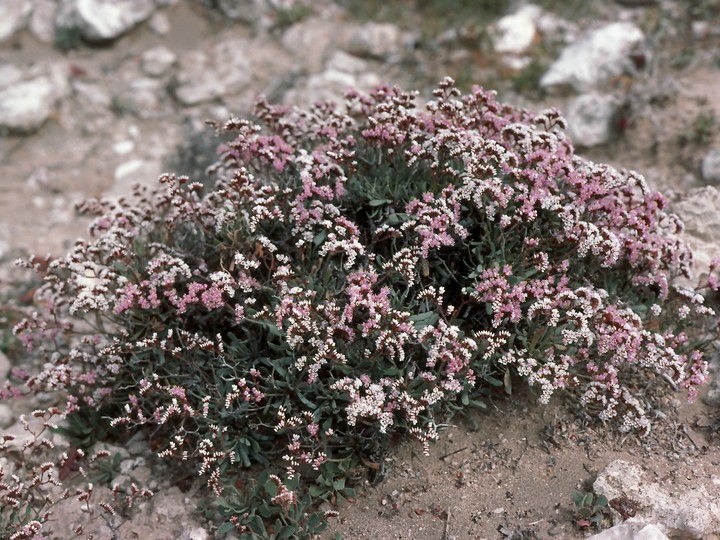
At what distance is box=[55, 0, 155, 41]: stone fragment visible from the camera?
388 inches

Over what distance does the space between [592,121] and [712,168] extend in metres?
1.35

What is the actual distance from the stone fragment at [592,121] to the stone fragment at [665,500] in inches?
161

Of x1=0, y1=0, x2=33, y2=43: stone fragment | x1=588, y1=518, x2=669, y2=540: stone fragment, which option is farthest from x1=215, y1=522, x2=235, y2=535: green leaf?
x1=0, y1=0, x2=33, y2=43: stone fragment

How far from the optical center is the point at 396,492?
4496 mm

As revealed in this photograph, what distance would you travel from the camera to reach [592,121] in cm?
746

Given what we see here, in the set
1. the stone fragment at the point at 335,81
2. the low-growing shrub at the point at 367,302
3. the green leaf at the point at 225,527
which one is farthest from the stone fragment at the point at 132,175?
the green leaf at the point at 225,527

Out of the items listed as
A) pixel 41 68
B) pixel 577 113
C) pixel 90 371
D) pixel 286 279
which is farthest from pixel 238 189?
pixel 41 68

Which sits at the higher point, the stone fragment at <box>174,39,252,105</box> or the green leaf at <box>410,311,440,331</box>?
the green leaf at <box>410,311,440,331</box>

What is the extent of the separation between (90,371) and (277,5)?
7025mm

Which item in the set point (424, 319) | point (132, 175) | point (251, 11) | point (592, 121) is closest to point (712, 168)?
point (592, 121)

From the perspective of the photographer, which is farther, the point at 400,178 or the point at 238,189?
the point at 400,178

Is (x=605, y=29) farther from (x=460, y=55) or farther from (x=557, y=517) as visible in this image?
(x=557, y=517)

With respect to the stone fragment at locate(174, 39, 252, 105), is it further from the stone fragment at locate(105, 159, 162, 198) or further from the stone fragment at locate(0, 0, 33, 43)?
the stone fragment at locate(0, 0, 33, 43)

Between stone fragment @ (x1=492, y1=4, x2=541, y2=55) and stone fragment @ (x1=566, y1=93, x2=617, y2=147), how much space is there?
6.09 feet
